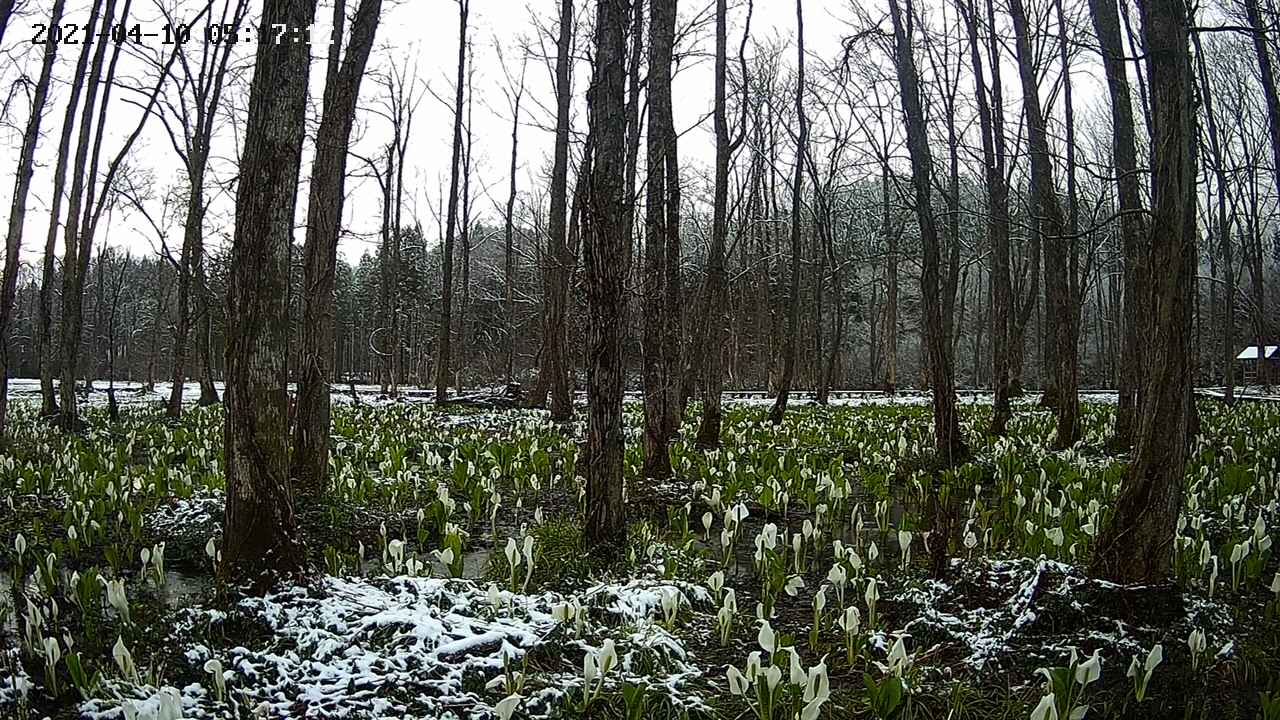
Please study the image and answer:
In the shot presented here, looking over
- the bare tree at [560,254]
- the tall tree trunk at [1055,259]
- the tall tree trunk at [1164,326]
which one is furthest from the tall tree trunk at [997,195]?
the bare tree at [560,254]

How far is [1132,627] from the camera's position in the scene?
3611mm

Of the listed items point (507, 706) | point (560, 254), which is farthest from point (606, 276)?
point (560, 254)

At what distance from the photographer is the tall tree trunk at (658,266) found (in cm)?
809

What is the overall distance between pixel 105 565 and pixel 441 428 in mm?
8011

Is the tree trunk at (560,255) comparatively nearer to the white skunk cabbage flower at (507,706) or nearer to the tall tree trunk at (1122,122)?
the tall tree trunk at (1122,122)

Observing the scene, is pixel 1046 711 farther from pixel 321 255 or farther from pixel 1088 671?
pixel 321 255

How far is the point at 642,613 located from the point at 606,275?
2.00 meters

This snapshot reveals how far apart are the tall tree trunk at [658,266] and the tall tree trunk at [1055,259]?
4332 millimetres

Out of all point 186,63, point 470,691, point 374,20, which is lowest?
point 470,691

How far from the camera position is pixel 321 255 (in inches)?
274

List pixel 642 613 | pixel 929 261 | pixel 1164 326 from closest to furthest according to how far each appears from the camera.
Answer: pixel 1164 326 → pixel 642 613 → pixel 929 261

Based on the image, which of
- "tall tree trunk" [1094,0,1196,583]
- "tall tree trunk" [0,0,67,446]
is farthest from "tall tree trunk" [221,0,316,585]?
"tall tree trunk" [0,0,67,446]

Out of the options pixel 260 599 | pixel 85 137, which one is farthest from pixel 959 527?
pixel 85 137

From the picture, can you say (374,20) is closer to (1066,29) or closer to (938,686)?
(938,686)
